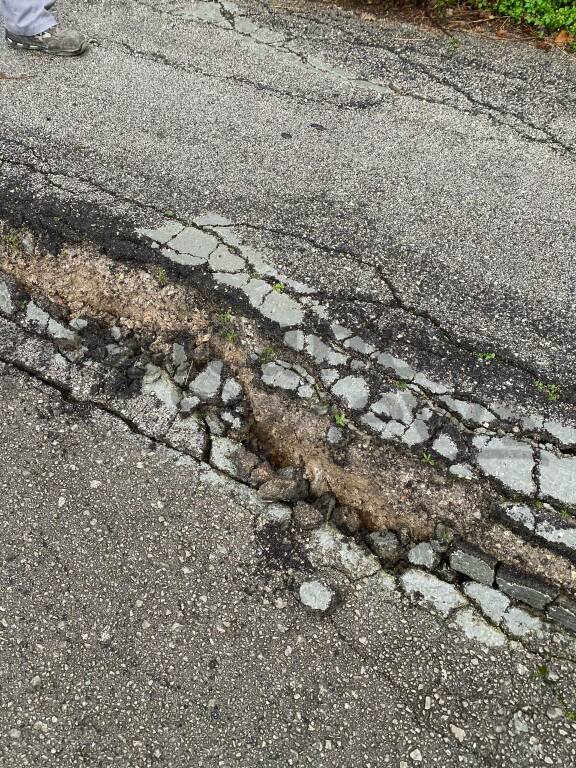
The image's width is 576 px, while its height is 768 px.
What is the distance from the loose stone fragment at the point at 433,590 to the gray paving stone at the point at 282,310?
3.57ft

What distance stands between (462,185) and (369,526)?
1985 mm

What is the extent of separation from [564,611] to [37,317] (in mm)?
2357

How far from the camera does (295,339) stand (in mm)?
2545

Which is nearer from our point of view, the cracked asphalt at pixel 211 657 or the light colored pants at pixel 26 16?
the cracked asphalt at pixel 211 657

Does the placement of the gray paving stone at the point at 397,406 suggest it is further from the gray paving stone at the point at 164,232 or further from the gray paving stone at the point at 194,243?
the gray paving stone at the point at 164,232

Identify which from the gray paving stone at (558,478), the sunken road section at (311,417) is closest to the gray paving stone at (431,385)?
the sunken road section at (311,417)

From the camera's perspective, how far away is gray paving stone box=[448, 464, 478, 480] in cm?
220

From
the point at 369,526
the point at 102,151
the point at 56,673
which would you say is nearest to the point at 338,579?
the point at 369,526

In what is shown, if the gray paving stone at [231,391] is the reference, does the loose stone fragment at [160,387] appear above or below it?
below

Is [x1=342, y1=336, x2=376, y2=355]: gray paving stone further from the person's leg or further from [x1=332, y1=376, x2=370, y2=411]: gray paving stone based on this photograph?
the person's leg

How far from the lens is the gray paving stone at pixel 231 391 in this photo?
98.1 inches

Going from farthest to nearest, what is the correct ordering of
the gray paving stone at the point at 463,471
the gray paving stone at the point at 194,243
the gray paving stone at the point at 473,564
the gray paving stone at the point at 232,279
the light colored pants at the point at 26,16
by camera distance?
the light colored pants at the point at 26,16 < the gray paving stone at the point at 194,243 < the gray paving stone at the point at 232,279 < the gray paving stone at the point at 463,471 < the gray paving stone at the point at 473,564

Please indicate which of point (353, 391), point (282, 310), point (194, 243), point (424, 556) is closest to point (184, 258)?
point (194, 243)

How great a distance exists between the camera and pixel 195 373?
256cm
